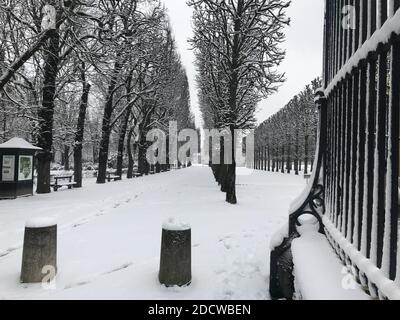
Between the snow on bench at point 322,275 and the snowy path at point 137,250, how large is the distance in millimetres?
1557

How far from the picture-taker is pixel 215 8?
44.5 ft

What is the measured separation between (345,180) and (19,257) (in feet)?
18.6

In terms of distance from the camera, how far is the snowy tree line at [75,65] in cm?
1275

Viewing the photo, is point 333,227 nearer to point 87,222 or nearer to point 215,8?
point 87,222

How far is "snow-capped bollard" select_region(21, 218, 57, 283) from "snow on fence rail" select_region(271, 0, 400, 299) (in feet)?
11.8

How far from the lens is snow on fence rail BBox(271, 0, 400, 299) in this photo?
1583 mm

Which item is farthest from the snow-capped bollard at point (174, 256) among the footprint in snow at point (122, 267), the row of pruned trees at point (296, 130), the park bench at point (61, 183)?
the row of pruned trees at point (296, 130)

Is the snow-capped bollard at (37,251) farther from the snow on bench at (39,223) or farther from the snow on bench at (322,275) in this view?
the snow on bench at (322,275)

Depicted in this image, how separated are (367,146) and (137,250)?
5268 millimetres

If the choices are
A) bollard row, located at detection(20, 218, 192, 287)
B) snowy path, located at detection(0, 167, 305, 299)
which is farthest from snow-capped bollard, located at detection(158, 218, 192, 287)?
snowy path, located at detection(0, 167, 305, 299)

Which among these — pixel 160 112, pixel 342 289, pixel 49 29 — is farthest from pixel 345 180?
pixel 160 112

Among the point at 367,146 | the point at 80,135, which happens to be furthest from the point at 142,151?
the point at 367,146

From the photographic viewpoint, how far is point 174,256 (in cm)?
463

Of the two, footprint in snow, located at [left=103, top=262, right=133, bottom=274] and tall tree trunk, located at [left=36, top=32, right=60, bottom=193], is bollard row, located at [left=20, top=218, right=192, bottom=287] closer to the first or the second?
footprint in snow, located at [left=103, top=262, right=133, bottom=274]
